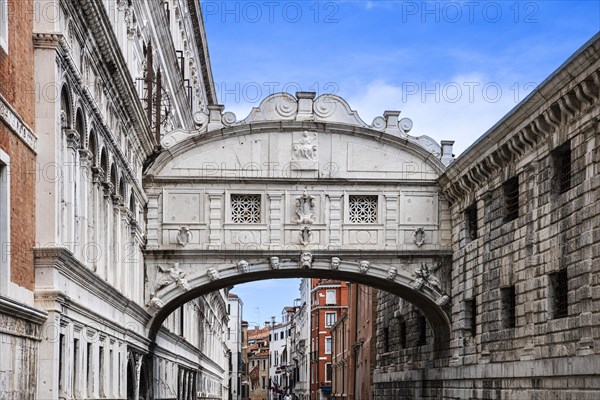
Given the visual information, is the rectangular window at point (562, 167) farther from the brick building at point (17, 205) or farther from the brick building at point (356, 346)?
the brick building at point (356, 346)

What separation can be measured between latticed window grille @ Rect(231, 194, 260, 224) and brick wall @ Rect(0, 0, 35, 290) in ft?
46.9

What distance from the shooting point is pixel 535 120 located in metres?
23.9

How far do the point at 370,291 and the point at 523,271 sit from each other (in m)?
22.6

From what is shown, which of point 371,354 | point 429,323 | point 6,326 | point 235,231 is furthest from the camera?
point 371,354

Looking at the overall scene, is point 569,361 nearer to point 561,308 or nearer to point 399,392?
point 561,308

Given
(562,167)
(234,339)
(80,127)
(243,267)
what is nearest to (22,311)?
(80,127)

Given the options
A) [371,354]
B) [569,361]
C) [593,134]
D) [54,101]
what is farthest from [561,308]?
[371,354]

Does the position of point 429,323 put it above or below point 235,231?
below

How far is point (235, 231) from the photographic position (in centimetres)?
3039

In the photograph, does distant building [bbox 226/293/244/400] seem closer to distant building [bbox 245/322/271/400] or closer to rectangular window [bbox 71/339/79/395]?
distant building [bbox 245/322/271/400]

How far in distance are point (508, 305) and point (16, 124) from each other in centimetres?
1431

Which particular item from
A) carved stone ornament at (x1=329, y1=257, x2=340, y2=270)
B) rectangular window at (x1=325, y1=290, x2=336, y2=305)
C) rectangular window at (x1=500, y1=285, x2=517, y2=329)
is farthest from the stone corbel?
rectangular window at (x1=325, y1=290, x2=336, y2=305)

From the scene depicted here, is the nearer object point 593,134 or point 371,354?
point 593,134

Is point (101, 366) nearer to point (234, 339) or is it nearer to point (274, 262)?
point (274, 262)
